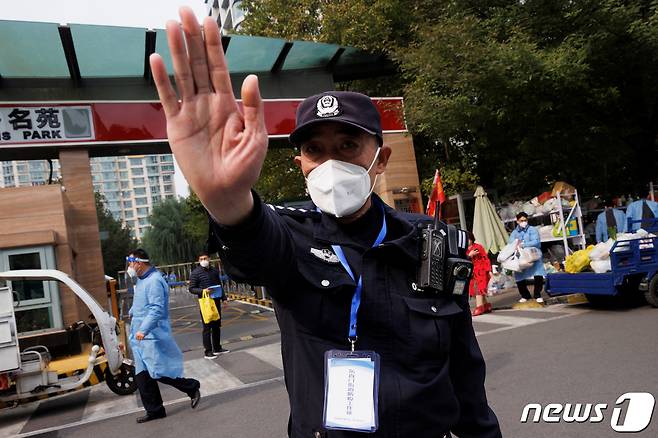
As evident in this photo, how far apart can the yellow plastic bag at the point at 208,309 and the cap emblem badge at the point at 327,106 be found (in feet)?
26.0

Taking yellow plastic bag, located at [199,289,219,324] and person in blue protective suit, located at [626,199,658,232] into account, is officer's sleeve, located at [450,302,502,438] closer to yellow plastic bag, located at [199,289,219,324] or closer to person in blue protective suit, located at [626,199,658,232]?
yellow plastic bag, located at [199,289,219,324]

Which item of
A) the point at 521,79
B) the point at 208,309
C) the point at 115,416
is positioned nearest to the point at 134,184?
the point at 521,79

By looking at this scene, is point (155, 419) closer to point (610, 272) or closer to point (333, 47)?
point (610, 272)

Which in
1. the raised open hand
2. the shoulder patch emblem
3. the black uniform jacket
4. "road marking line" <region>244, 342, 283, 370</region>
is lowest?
"road marking line" <region>244, 342, 283, 370</region>

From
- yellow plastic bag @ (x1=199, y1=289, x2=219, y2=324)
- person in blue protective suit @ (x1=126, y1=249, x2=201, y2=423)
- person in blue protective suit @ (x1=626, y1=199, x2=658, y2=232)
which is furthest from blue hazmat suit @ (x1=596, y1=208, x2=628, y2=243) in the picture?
person in blue protective suit @ (x1=126, y1=249, x2=201, y2=423)

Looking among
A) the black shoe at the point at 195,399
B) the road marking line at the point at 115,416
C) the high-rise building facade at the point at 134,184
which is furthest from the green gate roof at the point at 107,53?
the high-rise building facade at the point at 134,184

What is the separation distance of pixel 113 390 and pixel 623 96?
13696 millimetres

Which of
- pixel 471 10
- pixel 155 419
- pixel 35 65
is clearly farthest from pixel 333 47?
pixel 155 419

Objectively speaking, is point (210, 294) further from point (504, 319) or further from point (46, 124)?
point (46, 124)

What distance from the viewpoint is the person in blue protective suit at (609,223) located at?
1200 cm

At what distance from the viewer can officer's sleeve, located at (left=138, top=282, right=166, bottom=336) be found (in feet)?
19.7

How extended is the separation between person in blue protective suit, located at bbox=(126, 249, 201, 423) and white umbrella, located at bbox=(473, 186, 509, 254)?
9184 mm

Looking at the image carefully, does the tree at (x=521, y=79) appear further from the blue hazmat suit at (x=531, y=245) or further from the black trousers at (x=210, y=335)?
the black trousers at (x=210, y=335)

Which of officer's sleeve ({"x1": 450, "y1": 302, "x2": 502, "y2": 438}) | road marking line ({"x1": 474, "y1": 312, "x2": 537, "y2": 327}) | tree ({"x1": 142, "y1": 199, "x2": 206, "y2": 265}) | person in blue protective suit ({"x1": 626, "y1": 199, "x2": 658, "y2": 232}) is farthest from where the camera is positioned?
tree ({"x1": 142, "y1": 199, "x2": 206, "y2": 265})
